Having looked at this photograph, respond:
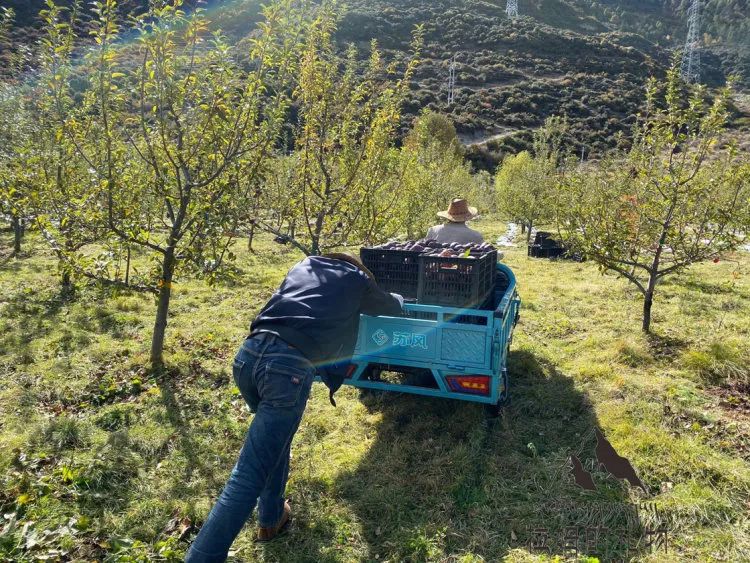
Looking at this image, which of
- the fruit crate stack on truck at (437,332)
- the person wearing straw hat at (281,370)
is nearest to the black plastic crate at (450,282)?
the fruit crate stack on truck at (437,332)

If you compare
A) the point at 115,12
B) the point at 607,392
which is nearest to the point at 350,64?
the point at 115,12

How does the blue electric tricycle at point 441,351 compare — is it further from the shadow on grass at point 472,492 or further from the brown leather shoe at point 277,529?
the brown leather shoe at point 277,529

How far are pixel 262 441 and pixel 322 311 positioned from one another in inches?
35.1

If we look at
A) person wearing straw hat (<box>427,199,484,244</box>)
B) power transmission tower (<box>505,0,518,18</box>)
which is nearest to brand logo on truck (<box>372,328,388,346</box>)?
person wearing straw hat (<box>427,199,484,244</box>)

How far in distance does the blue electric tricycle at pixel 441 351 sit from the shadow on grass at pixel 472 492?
1.67ft

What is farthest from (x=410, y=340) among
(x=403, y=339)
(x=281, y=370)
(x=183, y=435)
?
(x=183, y=435)

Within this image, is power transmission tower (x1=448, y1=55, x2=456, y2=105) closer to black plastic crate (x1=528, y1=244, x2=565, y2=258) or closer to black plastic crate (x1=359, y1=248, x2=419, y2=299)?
black plastic crate (x1=528, y1=244, x2=565, y2=258)

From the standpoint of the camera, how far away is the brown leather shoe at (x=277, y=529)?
11.1 ft

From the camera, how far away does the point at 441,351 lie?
173 inches

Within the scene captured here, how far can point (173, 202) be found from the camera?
5.59 meters

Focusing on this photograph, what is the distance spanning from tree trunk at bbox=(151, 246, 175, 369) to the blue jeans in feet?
10.1

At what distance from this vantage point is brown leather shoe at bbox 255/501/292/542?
3.39 meters

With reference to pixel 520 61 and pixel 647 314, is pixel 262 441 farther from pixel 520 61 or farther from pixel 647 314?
pixel 520 61

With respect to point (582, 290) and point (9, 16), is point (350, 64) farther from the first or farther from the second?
point (582, 290)
